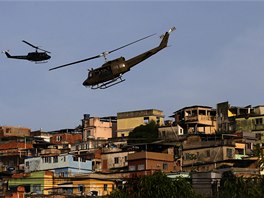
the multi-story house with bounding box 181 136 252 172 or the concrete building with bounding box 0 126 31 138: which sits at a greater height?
the concrete building with bounding box 0 126 31 138

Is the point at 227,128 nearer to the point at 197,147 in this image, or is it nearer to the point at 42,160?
the point at 197,147

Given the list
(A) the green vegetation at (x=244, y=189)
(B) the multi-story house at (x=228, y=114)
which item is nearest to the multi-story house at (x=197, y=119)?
(B) the multi-story house at (x=228, y=114)

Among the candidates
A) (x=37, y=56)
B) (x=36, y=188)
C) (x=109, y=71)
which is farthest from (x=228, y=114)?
(x=109, y=71)

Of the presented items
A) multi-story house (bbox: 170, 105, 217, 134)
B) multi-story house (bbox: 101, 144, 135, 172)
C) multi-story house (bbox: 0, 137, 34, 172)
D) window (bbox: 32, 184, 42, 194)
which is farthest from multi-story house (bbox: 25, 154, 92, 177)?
multi-story house (bbox: 170, 105, 217, 134)

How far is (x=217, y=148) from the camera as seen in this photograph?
3226 inches

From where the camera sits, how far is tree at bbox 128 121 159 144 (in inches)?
3827

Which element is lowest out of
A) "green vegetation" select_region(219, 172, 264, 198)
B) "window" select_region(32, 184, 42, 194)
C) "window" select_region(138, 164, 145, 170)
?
"window" select_region(32, 184, 42, 194)

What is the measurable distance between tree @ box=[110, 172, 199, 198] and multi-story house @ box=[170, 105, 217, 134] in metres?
56.6

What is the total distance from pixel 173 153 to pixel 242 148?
34.2ft

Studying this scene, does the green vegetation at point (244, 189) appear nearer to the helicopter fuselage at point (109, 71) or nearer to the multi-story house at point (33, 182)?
the helicopter fuselage at point (109, 71)

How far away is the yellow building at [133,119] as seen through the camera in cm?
11050

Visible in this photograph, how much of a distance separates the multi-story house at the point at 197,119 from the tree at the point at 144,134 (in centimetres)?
439

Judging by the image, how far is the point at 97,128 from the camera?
11206 centimetres

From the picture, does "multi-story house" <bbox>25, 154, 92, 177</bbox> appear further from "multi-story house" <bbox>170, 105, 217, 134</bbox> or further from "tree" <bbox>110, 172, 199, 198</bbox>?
"tree" <bbox>110, 172, 199, 198</bbox>
